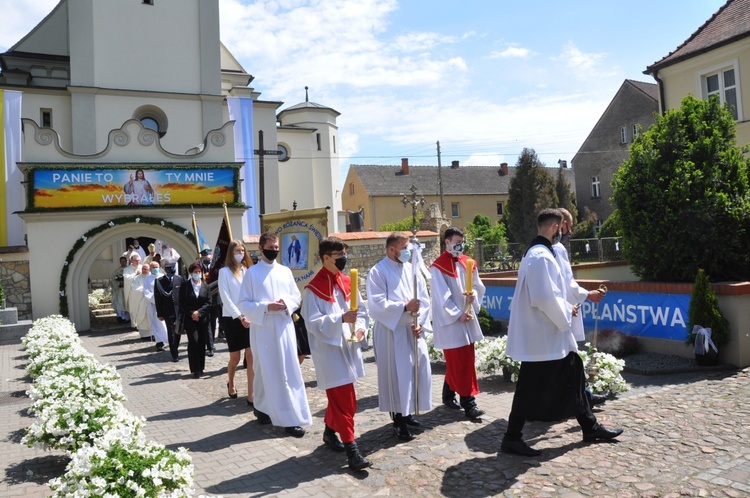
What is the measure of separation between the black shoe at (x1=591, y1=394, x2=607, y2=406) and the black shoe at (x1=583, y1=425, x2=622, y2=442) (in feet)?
3.61

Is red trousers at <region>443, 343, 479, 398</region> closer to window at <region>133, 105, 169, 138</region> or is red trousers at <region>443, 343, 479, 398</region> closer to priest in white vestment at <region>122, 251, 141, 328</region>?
priest in white vestment at <region>122, 251, 141, 328</region>

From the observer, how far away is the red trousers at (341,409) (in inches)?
208

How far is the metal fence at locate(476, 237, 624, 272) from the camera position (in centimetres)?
2825

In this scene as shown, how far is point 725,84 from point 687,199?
12.0 m

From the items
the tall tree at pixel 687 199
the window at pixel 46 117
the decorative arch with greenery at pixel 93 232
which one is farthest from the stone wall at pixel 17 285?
the tall tree at pixel 687 199

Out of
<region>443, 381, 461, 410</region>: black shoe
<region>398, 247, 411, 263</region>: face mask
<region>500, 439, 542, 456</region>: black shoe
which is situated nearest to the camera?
<region>500, 439, 542, 456</region>: black shoe

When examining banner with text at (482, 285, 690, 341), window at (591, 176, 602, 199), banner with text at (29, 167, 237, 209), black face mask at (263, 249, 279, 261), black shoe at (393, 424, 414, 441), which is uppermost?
window at (591, 176, 602, 199)

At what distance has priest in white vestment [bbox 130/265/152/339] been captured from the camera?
14.8 meters

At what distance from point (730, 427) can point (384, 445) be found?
3154 mm

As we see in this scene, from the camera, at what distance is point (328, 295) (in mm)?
5652

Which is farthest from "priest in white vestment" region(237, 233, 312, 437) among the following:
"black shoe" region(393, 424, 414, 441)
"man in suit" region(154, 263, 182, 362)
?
"man in suit" region(154, 263, 182, 362)

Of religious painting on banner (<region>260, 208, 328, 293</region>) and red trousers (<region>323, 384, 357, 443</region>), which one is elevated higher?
religious painting on banner (<region>260, 208, 328, 293</region>)

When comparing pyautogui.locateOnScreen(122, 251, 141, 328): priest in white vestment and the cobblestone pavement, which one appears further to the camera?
pyautogui.locateOnScreen(122, 251, 141, 328): priest in white vestment

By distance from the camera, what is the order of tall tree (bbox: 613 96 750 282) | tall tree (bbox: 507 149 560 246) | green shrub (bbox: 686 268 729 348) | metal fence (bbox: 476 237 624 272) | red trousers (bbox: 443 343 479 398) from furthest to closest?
tall tree (bbox: 507 149 560 246) → metal fence (bbox: 476 237 624 272) → tall tree (bbox: 613 96 750 282) → green shrub (bbox: 686 268 729 348) → red trousers (bbox: 443 343 479 398)
